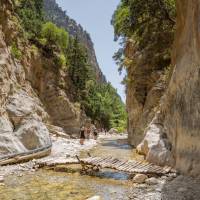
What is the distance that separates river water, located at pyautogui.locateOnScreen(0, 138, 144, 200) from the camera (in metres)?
11.4

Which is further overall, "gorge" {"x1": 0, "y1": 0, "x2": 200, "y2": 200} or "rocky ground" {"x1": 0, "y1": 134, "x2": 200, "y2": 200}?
"gorge" {"x1": 0, "y1": 0, "x2": 200, "y2": 200}

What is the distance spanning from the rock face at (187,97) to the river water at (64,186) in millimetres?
2368

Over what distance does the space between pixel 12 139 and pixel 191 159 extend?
8522 mm

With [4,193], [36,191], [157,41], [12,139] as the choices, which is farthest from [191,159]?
[157,41]

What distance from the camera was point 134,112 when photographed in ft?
113

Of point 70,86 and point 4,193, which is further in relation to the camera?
point 70,86

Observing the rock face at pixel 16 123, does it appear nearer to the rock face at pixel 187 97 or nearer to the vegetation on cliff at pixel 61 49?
the rock face at pixel 187 97

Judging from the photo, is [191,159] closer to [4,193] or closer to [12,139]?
[4,193]

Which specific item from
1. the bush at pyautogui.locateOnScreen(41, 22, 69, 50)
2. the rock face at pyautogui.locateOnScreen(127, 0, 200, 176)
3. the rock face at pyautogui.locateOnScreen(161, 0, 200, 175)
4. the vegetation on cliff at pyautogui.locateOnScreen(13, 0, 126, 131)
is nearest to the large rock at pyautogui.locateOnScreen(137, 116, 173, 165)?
the rock face at pyautogui.locateOnScreen(127, 0, 200, 176)

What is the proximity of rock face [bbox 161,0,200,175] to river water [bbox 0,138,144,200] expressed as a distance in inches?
93.2

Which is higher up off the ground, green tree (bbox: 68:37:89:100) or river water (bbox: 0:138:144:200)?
green tree (bbox: 68:37:89:100)

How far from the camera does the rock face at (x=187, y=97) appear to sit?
1285 centimetres

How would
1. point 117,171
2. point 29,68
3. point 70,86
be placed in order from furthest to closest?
point 70,86
point 29,68
point 117,171

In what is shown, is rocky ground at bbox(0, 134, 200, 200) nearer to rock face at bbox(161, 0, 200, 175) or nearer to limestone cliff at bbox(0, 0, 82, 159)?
rock face at bbox(161, 0, 200, 175)
